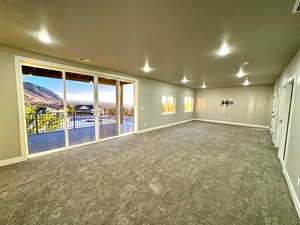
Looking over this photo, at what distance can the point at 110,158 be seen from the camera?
314cm

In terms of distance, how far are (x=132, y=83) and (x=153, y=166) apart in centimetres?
374

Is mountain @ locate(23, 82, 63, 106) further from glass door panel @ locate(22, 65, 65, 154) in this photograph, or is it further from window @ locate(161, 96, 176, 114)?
window @ locate(161, 96, 176, 114)

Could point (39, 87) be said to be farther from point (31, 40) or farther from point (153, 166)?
point (153, 166)

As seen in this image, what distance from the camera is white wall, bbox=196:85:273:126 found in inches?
286

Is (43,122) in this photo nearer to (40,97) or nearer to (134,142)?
(40,97)

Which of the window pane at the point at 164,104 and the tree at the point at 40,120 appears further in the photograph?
the window pane at the point at 164,104

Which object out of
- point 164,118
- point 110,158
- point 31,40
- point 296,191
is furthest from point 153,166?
point 164,118

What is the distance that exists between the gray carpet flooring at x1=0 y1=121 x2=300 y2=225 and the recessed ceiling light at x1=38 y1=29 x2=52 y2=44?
8.23 ft

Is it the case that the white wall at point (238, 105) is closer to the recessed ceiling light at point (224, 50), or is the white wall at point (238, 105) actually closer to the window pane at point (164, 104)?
the window pane at point (164, 104)

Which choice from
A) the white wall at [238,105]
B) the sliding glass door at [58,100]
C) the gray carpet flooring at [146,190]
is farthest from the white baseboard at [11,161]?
the white wall at [238,105]

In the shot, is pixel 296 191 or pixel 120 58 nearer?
pixel 296 191

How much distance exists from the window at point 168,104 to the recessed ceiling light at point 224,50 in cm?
413

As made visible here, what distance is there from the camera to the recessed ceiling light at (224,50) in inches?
97.6

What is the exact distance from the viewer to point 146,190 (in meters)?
2.03
